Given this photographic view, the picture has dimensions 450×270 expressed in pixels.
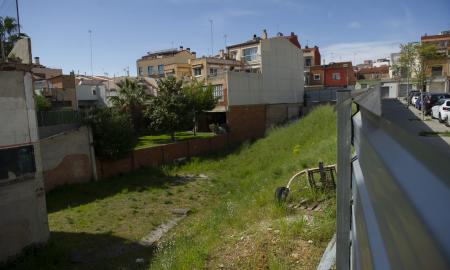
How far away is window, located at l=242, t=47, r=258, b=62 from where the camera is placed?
4481 centimetres

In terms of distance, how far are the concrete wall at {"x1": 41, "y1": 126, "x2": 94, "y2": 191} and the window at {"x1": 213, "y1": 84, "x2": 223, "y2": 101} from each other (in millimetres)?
15245

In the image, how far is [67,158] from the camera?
1892cm

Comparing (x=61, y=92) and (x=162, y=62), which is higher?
(x=162, y=62)

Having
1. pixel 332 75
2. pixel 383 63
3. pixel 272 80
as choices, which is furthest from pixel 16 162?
pixel 383 63

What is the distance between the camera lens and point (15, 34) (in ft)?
39.8

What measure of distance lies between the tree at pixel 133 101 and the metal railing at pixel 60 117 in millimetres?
12233

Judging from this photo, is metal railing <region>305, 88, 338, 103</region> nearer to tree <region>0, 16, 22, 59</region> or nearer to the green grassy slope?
the green grassy slope

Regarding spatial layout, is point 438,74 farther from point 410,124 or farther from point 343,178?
point 343,178

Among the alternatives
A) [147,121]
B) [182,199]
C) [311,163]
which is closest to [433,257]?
[311,163]

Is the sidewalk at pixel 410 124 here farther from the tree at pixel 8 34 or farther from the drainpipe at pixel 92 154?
the drainpipe at pixel 92 154

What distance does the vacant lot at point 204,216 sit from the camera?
21.3 feet

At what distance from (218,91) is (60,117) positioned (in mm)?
16051

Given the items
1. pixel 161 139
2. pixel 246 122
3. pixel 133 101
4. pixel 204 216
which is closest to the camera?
pixel 204 216

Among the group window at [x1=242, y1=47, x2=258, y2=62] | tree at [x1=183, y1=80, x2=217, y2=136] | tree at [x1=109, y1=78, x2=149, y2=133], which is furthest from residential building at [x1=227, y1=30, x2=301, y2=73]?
tree at [x1=109, y1=78, x2=149, y2=133]
